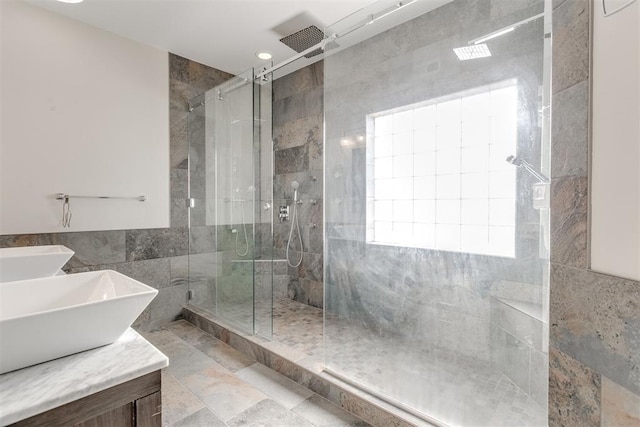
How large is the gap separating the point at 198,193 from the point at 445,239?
7.81ft

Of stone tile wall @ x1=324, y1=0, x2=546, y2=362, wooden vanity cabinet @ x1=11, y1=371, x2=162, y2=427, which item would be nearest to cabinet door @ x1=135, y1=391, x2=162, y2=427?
wooden vanity cabinet @ x1=11, y1=371, x2=162, y2=427

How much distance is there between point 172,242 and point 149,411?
2460 millimetres

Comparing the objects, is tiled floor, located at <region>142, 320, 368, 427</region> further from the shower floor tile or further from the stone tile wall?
the stone tile wall

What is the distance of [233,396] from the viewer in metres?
1.87

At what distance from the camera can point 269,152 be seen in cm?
352

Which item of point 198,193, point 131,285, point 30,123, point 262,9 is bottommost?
point 131,285

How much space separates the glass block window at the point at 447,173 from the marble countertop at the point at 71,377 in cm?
179

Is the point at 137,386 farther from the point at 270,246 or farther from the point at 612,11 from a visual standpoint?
the point at 270,246

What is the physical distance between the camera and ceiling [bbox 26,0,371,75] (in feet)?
7.34

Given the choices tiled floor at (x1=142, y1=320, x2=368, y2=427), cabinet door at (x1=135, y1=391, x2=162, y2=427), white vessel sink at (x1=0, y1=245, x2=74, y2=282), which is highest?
white vessel sink at (x1=0, y1=245, x2=74, y2=282)

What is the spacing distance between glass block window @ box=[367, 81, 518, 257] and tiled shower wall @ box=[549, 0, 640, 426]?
0.74 m

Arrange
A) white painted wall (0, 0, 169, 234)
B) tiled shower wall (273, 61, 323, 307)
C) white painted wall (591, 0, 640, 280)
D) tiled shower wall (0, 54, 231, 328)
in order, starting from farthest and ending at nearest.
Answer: tiled shower wall (273, 61, 323, 307) < tiled shower wall (0, 54, 231, 328) < white painted wall (0, 0, 169, 234) < white painted wall (591, 0, 640, 280)

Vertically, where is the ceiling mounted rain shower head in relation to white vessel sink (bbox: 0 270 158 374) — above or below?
above

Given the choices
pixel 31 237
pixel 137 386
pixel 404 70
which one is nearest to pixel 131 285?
pixel 137 386
